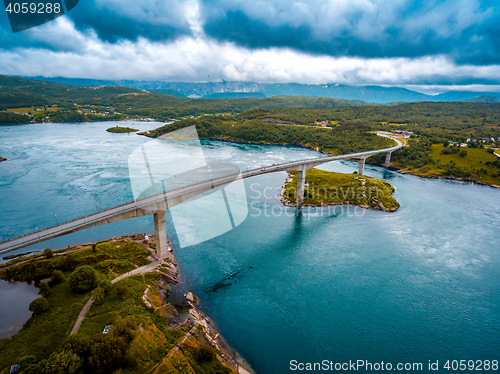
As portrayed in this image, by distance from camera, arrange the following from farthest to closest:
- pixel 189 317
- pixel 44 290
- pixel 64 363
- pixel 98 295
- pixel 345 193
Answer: pixel 345 193 < pixel 189 317 < pixel 44 290 < pixel 98 295 < pixel 64 363

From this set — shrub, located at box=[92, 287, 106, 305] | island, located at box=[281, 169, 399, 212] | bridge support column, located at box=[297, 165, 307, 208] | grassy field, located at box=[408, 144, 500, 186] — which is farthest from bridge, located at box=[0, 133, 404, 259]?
grassy field, located at box=[408, 144, 500, 186]

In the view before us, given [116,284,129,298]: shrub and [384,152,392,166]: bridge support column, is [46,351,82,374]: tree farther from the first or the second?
[384,152,392,166]: bridge support column

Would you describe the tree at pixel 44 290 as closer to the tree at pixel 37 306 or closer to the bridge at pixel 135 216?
the tree at pixel 37 306

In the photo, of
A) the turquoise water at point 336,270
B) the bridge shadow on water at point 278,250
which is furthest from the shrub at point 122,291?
the bridge shadow on water at point 278,250

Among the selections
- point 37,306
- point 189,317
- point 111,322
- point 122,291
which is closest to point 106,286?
point 122,291

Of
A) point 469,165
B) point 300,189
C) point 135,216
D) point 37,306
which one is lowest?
point 469,165

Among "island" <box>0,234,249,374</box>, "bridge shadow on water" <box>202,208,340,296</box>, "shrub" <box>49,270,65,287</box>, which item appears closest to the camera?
"island" <box>0,234,249,374</box>

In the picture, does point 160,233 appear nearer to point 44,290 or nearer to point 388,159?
point 44,290
